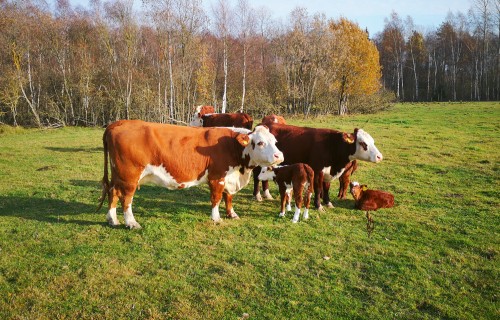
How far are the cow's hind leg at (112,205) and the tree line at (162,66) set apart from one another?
61.7 feet

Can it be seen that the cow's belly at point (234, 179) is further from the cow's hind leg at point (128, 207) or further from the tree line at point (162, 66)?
the tree line at point (162, 66)

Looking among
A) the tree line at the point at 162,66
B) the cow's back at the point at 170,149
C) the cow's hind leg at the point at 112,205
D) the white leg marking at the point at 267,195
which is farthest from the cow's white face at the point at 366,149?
the tree line at the point at 162,66

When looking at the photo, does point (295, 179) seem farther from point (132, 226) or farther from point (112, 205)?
point (112, 205)

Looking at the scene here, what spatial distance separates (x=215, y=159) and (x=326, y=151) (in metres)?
2.50

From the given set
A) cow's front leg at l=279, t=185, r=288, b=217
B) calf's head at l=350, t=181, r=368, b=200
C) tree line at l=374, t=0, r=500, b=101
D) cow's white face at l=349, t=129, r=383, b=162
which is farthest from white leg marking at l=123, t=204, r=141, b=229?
tree line at l=374, t=0, r=500, b=101

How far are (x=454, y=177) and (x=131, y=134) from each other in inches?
359

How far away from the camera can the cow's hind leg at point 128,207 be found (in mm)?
6828

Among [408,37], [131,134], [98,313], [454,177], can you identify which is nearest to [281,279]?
[98,313]

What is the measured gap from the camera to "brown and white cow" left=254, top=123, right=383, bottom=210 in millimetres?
8109

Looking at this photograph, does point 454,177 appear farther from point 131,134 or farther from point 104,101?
point 104,101

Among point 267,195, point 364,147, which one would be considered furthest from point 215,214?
point 364,147

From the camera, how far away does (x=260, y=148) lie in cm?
717

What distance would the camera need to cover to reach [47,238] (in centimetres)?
648

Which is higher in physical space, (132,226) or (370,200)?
(370,200)
